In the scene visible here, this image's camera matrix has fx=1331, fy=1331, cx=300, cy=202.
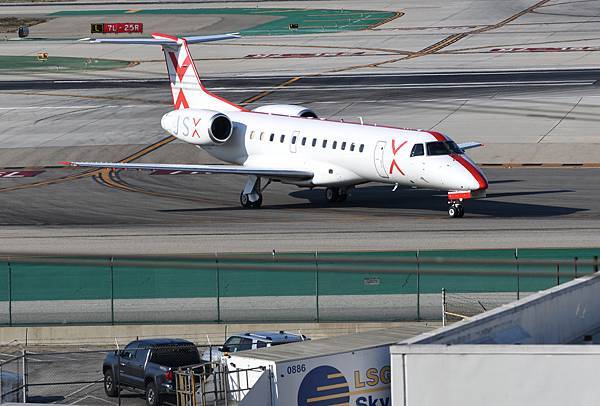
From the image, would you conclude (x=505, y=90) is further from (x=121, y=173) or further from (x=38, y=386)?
(x=38, y=386)

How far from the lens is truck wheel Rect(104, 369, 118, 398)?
1187 inches

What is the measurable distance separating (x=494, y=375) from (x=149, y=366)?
1358cm

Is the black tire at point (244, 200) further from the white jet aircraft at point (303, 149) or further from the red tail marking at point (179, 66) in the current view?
the red tail marking at point (179, 66)

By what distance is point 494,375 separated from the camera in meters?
17.1

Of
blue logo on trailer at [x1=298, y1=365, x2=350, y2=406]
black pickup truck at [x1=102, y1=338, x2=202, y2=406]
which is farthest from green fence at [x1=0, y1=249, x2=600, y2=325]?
blue logo on trailer at [x1=298, y1=365, x2=350, y2=406]

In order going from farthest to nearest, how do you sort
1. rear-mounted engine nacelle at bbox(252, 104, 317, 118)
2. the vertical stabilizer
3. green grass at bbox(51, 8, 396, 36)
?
green grass at bbox(51, 8, 396, 36) < the vertical stabilizer < rear-mounted engine nacelle at bbox(252, 104, 317, 118)

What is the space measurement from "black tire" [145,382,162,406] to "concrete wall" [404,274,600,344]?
35.0ft

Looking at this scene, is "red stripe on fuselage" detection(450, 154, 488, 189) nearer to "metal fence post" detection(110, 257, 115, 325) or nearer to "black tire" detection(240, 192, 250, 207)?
"black tire" detection(240, 192, 250, 207)

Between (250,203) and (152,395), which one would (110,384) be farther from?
(250,203)

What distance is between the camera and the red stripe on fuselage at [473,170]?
45.0 m

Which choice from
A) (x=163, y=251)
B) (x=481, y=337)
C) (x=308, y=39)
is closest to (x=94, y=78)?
(x=308, y=39)

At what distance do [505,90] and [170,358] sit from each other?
5175cm

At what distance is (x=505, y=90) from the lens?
78000 millimetres

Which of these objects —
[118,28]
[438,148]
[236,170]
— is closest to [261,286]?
[438,148]
